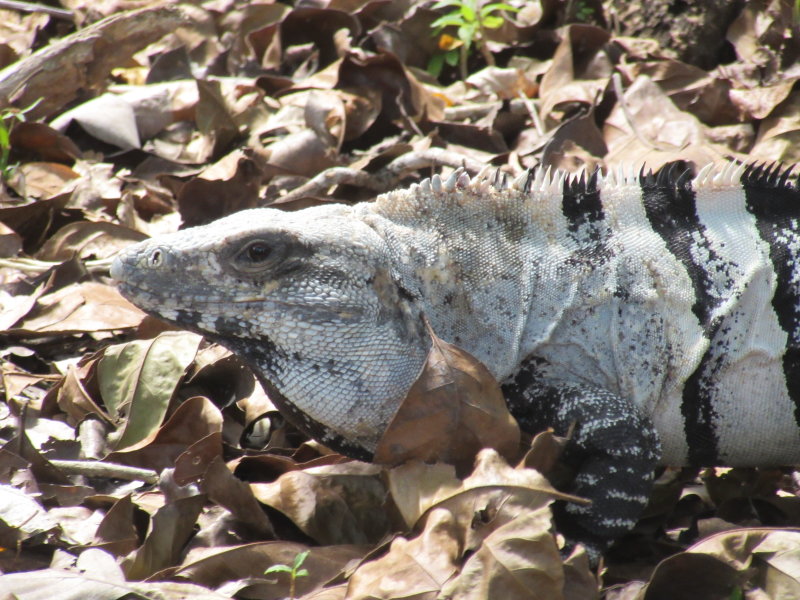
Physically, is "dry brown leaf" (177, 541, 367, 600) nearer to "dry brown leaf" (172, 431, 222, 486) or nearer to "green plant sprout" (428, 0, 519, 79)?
"dry brown leaf" (172, 431, 222, 486)

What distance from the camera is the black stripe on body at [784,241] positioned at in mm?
3766

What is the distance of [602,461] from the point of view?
3.49 m

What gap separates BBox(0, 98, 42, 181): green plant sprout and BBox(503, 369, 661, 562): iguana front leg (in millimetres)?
3834

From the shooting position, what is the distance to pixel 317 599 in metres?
3.01

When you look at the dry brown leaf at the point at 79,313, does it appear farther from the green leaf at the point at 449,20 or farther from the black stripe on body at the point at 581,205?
the green leaf at the point at 449,20

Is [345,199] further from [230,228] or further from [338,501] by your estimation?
[338,501]

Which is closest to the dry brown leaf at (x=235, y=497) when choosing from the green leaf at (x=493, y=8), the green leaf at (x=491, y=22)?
the green leaf at (x=493, y=8)

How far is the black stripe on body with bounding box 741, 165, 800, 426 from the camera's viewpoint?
3.77 meters

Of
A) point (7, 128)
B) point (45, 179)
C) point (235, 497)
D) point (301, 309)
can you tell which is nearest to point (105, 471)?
point (235, 497)

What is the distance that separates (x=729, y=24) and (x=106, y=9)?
4934 millimetres

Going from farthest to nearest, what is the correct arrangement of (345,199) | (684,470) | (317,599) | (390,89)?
(390,89) → (345,199) → (684,470) → (317,599)

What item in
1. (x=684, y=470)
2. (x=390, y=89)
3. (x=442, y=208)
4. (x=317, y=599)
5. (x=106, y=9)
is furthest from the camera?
(x=106, y=9)

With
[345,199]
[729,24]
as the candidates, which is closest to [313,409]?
[345,199]

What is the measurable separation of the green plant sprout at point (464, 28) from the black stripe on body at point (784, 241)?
288 centimetres
